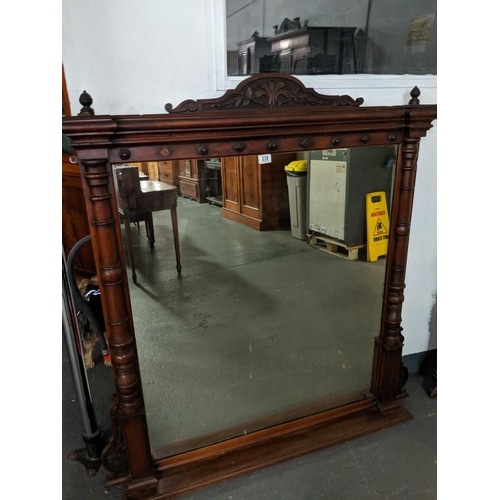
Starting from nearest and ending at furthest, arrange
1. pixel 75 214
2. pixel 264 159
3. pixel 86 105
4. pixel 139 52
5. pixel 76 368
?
pixel 86 105 < pixel 139 52 < pixel 264 159 < pixel 76 368 < pixel 75 214

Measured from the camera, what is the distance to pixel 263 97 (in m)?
1.22

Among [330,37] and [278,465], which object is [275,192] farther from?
[278,465]

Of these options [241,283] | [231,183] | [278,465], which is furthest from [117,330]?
[278,465]

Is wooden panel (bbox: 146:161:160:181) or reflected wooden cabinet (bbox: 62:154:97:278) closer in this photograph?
wooden panel (bbox: 146:161:160:181)

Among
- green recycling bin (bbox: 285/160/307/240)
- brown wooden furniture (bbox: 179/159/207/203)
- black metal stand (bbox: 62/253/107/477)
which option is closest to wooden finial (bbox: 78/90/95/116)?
brown wooden furniture (bbox: 179/159/207/203)

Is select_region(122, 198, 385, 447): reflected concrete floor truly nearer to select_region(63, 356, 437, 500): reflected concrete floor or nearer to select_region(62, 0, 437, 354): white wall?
select_region(63, 356, 437, 500): reflected concrete floor

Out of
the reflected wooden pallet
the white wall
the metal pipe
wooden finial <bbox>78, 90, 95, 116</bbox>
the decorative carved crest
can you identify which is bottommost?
the metal pipe

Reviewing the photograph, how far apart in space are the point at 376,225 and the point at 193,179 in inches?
30.0

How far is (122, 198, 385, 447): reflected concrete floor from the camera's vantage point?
1363 millimetres

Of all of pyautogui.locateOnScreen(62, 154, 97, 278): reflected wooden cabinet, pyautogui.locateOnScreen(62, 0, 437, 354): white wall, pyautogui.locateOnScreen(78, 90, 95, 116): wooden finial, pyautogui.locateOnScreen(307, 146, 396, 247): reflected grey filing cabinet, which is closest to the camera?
pyautogui.locateOnScreen(78, 90, 95, 116): wooden finial

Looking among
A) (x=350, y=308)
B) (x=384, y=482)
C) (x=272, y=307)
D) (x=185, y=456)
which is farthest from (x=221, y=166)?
(x=384, y=482)

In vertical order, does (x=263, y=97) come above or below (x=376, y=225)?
above

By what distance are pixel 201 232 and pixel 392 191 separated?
0.73 meters

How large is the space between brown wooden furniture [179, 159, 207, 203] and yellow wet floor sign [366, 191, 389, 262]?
25.9 inches
